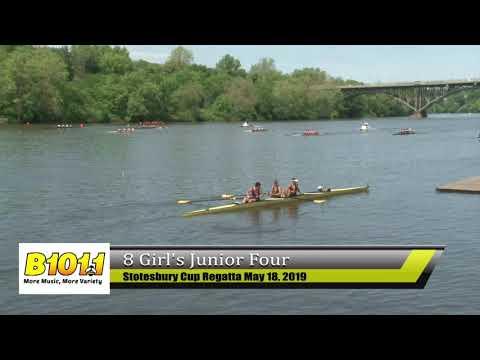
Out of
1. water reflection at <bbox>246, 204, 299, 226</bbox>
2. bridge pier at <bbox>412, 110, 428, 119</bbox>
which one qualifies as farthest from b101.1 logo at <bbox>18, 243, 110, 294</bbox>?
bridge pier at <bbox>412, 110, 428, 119</bbox>

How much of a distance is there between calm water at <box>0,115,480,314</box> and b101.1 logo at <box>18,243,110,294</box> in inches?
214

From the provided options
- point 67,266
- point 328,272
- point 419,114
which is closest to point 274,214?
point 328,272

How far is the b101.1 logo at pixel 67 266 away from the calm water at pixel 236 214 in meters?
5.43

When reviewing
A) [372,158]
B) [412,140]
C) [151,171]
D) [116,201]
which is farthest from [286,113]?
[116,201]

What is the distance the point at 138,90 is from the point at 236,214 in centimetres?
12715

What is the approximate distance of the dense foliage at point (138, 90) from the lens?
134000 millimetres

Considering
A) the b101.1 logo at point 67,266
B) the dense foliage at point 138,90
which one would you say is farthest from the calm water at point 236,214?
the dense foliage at point 138,90

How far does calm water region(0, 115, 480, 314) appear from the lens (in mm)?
21672

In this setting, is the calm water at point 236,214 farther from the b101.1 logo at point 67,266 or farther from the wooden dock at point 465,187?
the b101.1 logo at point 67,266

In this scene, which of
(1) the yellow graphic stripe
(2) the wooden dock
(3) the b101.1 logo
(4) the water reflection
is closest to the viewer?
(1) the yellow graphic stripe

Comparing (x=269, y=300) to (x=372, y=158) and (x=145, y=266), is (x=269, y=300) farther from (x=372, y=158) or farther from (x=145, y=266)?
(x=372, y=158)

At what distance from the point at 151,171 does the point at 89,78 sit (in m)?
121

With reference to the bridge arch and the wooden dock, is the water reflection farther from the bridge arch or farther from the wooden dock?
the bridge arch

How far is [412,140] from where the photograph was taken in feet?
339
